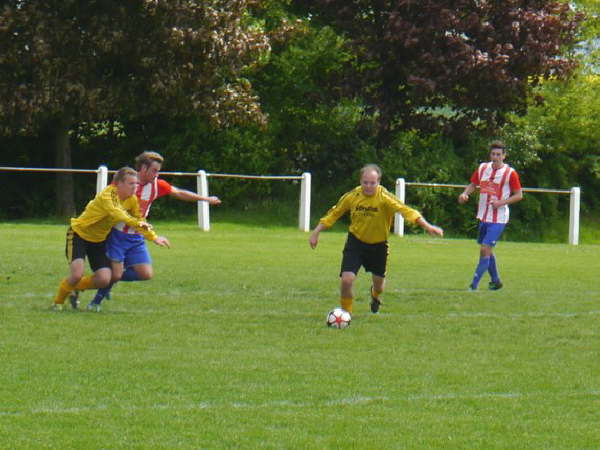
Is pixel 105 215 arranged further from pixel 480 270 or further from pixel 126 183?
pixel 480 270

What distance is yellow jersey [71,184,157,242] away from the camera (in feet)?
38.1

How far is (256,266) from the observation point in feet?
59.5

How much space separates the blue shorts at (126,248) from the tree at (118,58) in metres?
14.8


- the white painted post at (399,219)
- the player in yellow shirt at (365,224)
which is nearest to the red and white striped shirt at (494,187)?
the player in yellow shirt at (365,224)

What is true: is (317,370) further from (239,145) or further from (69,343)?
(239,145)

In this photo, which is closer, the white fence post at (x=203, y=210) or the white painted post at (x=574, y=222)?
the white fence post at (x=203, y=210)

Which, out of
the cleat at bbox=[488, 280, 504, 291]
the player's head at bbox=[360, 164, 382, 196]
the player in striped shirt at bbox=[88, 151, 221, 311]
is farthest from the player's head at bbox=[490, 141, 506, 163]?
the player in striped shirt at bbox=[88, 151, 221, 311]

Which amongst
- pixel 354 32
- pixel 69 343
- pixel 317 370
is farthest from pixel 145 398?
pixel 354 32

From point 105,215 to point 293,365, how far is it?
366 cm

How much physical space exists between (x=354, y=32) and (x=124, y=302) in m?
20.7

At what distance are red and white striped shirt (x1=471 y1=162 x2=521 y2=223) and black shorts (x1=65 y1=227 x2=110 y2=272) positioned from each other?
5.62 m

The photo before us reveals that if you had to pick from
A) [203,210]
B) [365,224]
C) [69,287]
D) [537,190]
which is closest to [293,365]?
[365,224]

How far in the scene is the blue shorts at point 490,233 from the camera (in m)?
15.5

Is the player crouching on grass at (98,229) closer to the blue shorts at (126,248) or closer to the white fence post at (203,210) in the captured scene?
the blue shorts at (126,248)
